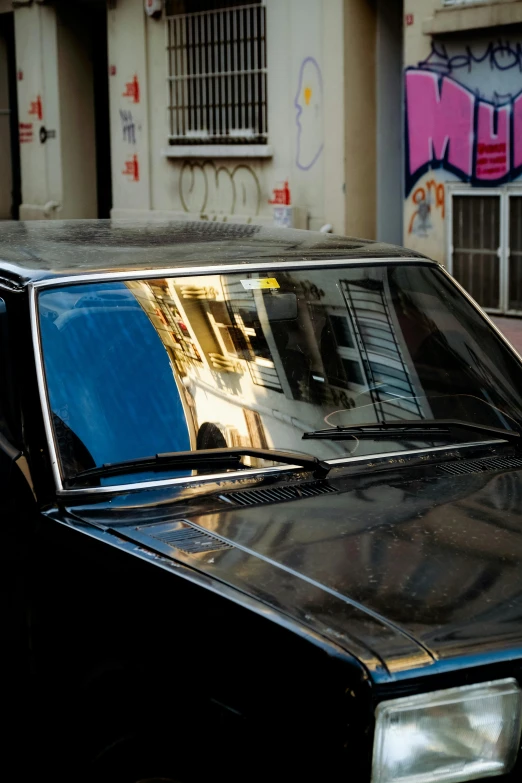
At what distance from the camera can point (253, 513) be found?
2.79m

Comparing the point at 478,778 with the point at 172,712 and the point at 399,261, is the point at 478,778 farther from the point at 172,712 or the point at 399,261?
the point at 399,261

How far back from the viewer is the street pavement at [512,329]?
10515 millimetres

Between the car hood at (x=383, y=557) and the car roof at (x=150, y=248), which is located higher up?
the car roof at (x=150, y=248)

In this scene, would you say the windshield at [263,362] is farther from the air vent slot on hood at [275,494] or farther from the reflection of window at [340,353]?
the air vent slot on hood at [275,494]

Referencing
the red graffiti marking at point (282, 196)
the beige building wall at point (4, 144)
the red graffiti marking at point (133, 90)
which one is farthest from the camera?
the beige building wall at point (4, 144)

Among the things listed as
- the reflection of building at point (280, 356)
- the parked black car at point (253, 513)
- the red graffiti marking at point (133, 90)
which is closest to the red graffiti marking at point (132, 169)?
the red graffiti marking at point (133, 90)

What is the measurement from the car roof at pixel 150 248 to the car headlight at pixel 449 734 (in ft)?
5.11

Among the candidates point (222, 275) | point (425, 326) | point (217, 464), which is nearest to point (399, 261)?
point (425, 326)

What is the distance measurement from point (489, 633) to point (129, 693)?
0.77 meters

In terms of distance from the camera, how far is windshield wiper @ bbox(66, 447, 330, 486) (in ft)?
9.51

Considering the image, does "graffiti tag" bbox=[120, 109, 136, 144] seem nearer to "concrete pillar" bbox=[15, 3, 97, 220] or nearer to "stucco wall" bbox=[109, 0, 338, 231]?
"stucco wall" bbox=[109, 0, 338, 231]

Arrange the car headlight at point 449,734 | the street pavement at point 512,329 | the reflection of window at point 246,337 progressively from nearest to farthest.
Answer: the car headlight at point 449,734 < the reflection of window at point 246,337 < the street pavement at point 512,329

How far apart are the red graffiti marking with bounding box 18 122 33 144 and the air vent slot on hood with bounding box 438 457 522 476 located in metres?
16.6

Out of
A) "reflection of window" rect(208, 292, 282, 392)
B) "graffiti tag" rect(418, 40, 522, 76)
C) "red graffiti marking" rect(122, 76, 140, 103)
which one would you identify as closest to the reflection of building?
"reflection of window" rect(208, 292, 282, 392)
